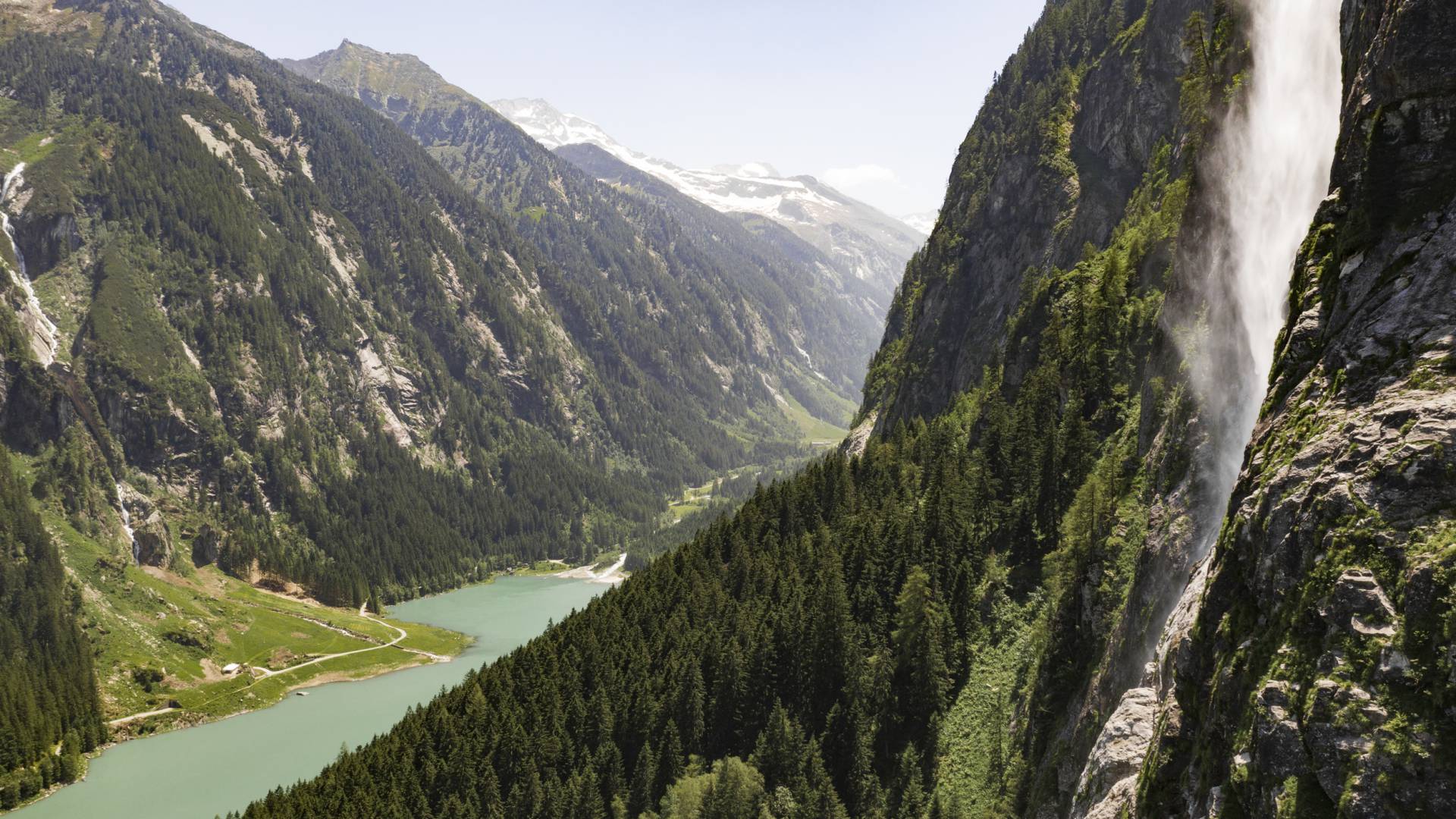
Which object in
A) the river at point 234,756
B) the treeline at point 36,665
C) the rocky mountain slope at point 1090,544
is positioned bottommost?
the river at point 234,756

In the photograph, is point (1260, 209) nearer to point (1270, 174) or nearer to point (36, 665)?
point (1270, 174)

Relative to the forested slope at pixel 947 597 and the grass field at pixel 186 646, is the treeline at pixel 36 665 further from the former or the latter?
the forested slope at pixel 947 597

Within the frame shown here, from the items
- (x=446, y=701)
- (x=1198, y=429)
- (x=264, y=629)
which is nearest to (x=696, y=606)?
(x=446, y=701)

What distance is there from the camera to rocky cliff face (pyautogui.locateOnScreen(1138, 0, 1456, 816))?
14914 mm

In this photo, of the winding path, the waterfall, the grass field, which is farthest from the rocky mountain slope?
the grass field

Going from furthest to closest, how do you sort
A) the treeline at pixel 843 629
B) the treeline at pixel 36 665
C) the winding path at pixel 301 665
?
1. the winding path at pixel 301 665
2. the treeline at pixel 36 665
3. the treeline at pixel 843 629

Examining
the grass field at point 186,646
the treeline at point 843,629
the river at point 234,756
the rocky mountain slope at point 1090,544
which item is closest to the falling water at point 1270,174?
the rocky mountain slope at point 1090,544

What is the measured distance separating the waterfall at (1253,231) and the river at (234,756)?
4669 inches

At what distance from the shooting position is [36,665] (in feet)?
504

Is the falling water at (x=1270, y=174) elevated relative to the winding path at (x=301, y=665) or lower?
elevated

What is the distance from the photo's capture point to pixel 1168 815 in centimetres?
2042

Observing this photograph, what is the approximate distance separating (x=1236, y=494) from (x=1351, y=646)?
5590mm

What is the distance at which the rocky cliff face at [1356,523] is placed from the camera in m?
14.9

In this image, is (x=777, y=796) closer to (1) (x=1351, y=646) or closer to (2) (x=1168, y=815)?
(2) (x=1168, y=815)
